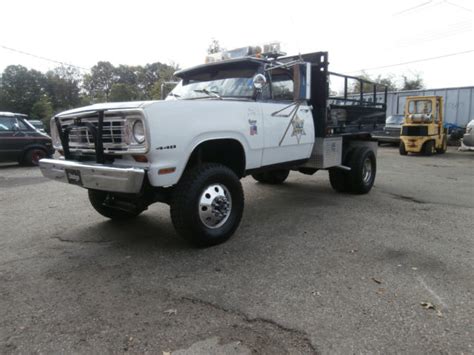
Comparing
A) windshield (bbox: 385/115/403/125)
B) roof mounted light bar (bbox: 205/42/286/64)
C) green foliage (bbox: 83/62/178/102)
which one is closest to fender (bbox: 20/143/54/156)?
roof mounted light bar (bbox: 205/42/286/64)

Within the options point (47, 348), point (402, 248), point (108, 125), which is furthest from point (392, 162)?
point (47, 348)

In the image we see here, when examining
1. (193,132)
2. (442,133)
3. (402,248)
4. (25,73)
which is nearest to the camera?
(193,132)

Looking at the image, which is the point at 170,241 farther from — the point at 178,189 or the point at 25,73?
the point at 25,73

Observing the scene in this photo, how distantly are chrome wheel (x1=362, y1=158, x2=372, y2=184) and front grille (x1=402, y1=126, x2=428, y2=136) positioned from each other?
887 centimetres

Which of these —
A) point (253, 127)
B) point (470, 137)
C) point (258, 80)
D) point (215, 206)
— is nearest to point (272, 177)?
point (253, 127)

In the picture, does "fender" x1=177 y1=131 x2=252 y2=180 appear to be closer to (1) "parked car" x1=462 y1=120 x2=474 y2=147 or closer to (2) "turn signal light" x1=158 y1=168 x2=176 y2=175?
(2) "turn signal light" x1=158 y1=168 x2=176 y2=175

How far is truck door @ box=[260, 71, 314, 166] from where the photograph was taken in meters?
4.57

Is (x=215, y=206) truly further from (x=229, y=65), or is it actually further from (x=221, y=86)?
(x=229, y=65)

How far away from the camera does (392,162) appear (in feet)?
40.8

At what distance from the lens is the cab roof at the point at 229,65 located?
4605mm

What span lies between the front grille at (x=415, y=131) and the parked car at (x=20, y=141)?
43.8 feet

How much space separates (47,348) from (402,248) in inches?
137

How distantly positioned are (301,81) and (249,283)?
108 inches

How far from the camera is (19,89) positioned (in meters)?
60.5
